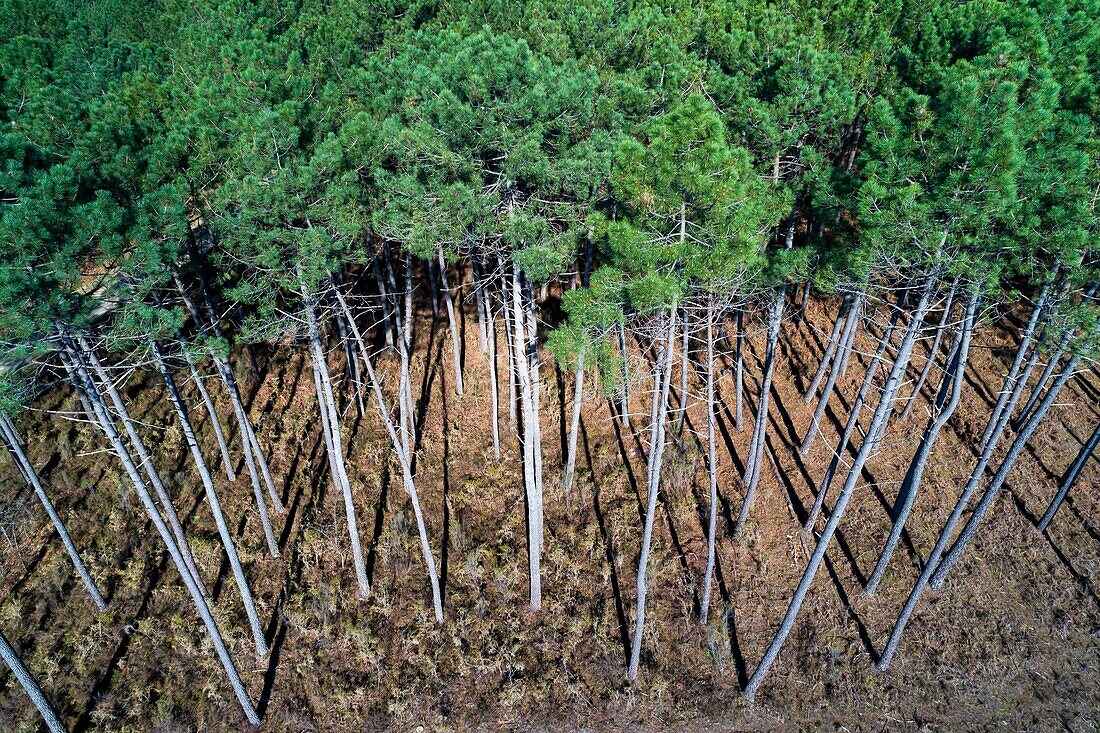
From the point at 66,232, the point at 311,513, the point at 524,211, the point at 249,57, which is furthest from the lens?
the point at 311,513

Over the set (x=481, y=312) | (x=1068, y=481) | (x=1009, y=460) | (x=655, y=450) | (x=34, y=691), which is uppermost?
(x=655, y=450)

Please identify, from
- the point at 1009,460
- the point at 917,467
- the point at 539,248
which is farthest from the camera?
the point at 917,467

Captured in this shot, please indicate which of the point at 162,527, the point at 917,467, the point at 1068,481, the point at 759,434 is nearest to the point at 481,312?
the point at 759,434

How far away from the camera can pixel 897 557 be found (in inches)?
535

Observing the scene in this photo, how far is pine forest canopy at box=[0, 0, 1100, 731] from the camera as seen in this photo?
29.5 ft

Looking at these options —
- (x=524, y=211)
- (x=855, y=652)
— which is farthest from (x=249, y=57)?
(x=855, y=652)

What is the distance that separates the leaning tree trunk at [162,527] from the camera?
9.01 metres

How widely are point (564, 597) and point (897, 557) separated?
23.9 ft

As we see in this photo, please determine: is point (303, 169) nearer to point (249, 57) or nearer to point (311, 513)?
Result: point (249, 57)

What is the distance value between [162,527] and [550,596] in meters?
7.19

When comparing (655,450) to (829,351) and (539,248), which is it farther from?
(829,351)

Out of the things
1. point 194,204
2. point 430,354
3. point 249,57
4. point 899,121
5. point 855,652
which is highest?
point 249,57

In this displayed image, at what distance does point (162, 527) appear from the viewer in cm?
976

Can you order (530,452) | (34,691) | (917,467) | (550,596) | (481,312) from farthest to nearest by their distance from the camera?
(481,312)
(550,596)
(917,467)
(530,452)
(34,691)
